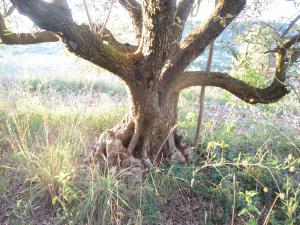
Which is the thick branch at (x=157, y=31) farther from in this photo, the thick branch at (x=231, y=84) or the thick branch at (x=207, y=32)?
the thick branch at (x=231, y=84)

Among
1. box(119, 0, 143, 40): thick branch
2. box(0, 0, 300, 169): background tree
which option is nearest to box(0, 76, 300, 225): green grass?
box(0, 0, 300, 169): background tree

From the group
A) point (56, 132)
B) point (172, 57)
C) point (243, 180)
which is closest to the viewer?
point (172, 57)

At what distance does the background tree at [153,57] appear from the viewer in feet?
8.93

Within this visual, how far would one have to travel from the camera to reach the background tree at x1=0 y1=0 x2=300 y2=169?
2721mm

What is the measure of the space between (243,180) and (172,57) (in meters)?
1.42

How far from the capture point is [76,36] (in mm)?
2738

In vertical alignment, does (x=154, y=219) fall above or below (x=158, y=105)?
below

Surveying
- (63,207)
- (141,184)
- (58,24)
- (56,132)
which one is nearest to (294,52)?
(141,184)

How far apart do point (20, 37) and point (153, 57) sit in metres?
1.57

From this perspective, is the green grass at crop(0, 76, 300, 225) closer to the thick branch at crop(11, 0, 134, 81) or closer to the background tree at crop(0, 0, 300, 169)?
the background tree at crop(0, 0, 300, 169)

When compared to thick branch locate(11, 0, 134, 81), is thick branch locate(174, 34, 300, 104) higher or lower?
lower

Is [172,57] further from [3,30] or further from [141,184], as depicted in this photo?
[3,30]

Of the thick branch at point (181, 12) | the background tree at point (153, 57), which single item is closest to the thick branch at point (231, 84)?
the background tree at point (153, 57)

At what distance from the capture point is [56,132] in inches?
162
